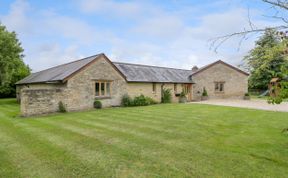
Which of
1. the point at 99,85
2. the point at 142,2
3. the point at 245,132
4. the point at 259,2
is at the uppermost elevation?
the point at 142,2

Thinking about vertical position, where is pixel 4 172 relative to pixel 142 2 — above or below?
below

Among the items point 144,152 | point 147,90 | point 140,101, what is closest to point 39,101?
point 140,101

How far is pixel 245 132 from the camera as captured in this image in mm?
7324

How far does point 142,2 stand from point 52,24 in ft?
31.3

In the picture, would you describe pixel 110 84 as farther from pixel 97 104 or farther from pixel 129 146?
pixel 129 146

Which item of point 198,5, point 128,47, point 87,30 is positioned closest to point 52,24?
point 87,30

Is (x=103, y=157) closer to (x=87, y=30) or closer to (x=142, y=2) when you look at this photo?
(x=142, y=2)

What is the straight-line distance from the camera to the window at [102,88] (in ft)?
52.7

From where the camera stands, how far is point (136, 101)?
1803cm

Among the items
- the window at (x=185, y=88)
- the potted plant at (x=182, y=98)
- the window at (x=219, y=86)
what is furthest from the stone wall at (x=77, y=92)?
the window at (x=219, y=86)

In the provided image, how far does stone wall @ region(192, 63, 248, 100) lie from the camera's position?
2553 cm

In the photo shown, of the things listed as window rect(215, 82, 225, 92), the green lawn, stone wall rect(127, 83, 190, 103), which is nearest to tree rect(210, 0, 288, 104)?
the green lawn

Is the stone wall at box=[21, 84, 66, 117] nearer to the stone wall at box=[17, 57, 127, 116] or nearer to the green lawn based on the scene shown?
the stone wall at box=[17, 57, 127, 116]

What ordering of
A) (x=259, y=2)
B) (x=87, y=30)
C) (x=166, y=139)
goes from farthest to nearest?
1. (x=87, y=30)
2. (x=166, y=139)
3. (x=259, y=2)
